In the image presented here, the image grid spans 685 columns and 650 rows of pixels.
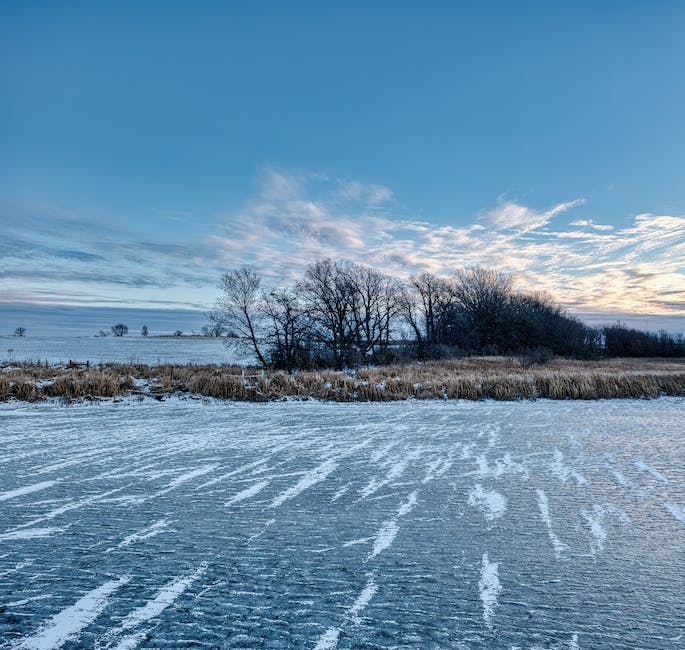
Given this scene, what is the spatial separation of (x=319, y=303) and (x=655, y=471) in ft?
93.9

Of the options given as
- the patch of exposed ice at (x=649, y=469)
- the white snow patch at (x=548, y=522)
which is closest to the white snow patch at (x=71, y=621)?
the white snow patch at (x=548, y=522)

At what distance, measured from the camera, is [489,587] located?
189cm

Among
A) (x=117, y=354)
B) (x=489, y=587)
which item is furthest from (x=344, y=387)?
(x=117, y=354)

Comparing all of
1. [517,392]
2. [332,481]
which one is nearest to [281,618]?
[332,481]

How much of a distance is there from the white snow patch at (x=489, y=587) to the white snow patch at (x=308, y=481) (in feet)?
4.79

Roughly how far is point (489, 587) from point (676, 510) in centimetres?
182

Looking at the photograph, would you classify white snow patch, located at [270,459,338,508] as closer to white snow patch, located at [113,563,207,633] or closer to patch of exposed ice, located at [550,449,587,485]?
white snow patch, located at [113,563,207,633]

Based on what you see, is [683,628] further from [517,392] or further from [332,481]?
[517,392]

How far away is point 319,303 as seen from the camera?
31906 mm

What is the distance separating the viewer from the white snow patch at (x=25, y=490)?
3146 mm

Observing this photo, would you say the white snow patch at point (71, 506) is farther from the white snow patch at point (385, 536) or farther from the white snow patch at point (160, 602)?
the white snow patch at point (385, 536)

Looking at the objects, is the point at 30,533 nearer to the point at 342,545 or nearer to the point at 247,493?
the point at 247,493

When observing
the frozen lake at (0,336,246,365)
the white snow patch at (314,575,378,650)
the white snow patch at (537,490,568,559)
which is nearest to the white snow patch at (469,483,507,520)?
the white snow patch at (537,490,568,559)

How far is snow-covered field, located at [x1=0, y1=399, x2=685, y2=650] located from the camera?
160 centimetres
